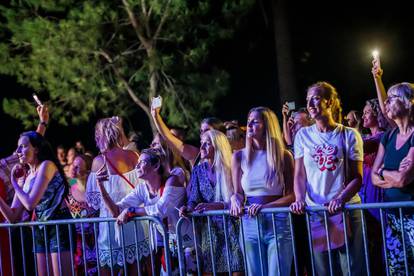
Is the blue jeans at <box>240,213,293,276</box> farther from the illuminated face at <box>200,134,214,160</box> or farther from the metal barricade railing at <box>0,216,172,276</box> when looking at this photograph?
the illuminated face at <box>200,134,214,160</box>

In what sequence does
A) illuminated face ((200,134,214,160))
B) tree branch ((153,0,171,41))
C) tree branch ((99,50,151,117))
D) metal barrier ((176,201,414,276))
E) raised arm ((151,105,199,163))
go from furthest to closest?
tree branch ((99,50,151,117)), tree branch ((153,0,171,41)), raised arm ((151,105,199,163)), illuminated face ((200,134,214,160)), metal barrier ((176,201,414,276))

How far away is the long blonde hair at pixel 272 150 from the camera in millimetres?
6059

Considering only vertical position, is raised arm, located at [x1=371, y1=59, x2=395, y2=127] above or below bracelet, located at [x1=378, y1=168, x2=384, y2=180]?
above

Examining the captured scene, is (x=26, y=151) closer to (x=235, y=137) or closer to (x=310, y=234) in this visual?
(x=235, y=137)

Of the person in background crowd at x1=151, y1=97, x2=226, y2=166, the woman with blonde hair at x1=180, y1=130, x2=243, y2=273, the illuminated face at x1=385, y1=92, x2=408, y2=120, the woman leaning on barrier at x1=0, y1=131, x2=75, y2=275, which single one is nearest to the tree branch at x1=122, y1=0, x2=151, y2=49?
the person in background crowd at x1=151, y1=97, x2=226, y2=166

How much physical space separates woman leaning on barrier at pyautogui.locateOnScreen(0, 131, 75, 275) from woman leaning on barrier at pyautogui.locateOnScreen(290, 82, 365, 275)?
2586mm

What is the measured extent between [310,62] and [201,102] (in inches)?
171

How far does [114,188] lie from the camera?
732 cm

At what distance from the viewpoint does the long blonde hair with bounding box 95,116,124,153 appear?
7352 millimetres

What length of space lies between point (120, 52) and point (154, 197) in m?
8.64

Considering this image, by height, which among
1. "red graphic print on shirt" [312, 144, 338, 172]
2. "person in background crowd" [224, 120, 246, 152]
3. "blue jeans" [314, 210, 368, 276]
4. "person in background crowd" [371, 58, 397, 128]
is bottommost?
"blue jeans" [314, 210, 368, 276]

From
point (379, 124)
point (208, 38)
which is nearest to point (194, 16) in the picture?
point (208, 38)

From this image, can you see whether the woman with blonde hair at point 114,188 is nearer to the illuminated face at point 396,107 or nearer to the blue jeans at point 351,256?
the blue jeans at point 351,256

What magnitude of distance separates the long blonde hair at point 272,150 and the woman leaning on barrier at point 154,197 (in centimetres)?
88
